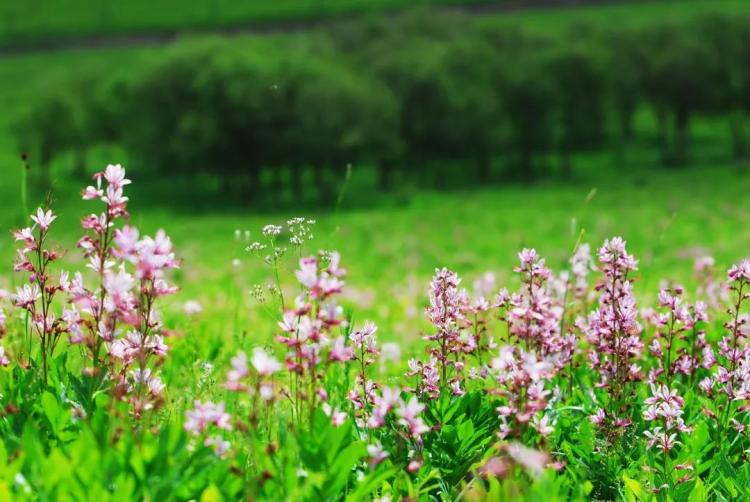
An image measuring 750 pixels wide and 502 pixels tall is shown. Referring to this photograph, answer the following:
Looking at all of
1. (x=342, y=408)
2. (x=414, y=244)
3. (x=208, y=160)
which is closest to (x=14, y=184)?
(x=208, y=160)

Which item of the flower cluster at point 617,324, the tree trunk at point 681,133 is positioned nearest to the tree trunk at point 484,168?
the tree trunk at point 681,133

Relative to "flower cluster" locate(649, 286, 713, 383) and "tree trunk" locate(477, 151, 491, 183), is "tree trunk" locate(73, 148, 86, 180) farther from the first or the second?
"flower cluster" locate(649, 286, 713, 383)

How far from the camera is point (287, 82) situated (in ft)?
226

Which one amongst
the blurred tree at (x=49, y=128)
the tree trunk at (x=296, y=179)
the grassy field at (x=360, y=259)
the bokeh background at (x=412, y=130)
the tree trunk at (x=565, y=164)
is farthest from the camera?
the blurred tree at (x=49, y=128)

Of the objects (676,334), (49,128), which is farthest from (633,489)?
(49,128)

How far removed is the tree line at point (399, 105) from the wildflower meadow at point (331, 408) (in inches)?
2464

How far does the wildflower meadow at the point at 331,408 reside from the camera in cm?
323

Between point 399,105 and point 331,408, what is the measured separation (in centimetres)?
7467

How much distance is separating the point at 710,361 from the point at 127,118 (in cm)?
8152

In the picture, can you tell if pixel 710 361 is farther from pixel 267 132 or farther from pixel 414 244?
pixel 267 132

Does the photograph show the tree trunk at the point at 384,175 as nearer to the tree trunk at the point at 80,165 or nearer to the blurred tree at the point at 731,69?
the tree trunk at the point at 80,165

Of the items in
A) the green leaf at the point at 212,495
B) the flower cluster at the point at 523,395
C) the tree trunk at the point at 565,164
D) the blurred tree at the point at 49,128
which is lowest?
the tree trunk at the point at 565,164

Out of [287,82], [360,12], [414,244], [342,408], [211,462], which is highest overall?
[360,12]

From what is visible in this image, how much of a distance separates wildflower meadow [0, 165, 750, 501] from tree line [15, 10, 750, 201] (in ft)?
205
